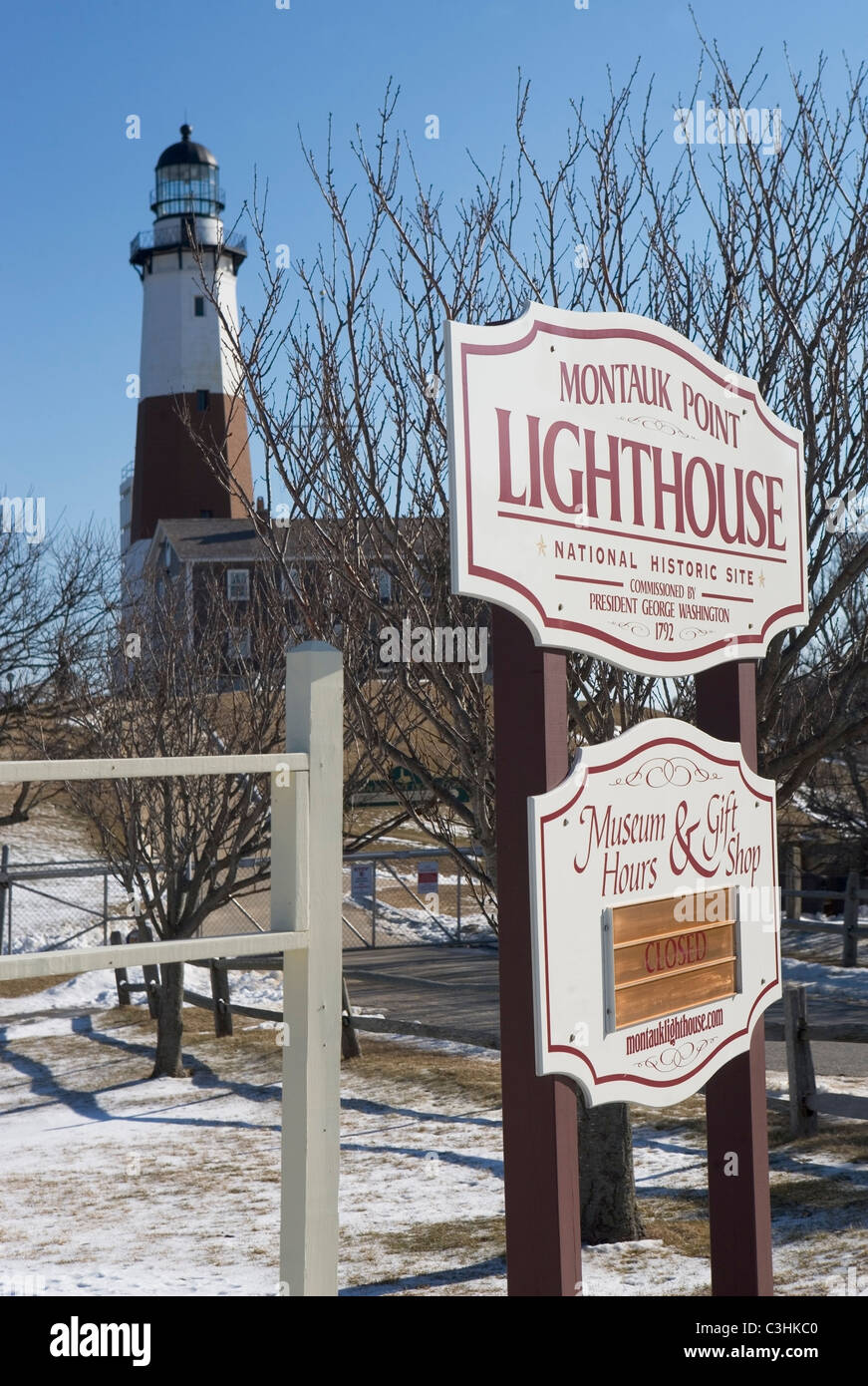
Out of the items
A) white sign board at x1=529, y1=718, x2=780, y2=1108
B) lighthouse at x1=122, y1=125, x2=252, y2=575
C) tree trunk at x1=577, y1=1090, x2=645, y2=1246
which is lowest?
tree trunk at x1=577, y1=1090, x2=645, y2=1246

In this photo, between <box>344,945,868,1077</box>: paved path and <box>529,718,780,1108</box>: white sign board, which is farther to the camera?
<box>344,945,868,1077</box>: paved path

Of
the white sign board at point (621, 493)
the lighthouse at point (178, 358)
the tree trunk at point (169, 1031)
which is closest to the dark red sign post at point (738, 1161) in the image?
the white sign board at point (621, 493)

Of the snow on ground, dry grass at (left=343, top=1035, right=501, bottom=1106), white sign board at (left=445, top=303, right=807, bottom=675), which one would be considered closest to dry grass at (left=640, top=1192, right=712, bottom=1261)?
the snow on ground

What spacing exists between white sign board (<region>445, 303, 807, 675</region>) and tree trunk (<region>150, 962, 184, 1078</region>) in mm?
8917

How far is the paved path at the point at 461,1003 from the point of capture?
34.1 feet

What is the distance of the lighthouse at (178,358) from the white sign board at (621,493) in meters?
40.3

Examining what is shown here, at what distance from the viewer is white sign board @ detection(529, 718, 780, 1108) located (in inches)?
131

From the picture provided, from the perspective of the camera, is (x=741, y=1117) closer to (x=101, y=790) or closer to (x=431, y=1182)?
(x=431, y=1182)

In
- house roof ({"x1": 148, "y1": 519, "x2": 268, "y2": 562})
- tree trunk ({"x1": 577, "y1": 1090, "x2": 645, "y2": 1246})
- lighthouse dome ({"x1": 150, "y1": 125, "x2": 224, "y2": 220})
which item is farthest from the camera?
lighthouse dome ({"x1": 150, "y1": 125, "x2": 224, "y2": 220})

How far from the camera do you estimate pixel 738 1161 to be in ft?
13.4

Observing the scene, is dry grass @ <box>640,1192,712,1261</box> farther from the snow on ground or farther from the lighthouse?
the lighthouse

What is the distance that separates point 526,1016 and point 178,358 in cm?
4674

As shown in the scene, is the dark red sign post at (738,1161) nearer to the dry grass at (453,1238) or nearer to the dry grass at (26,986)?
the dry grass at (453,1238)
